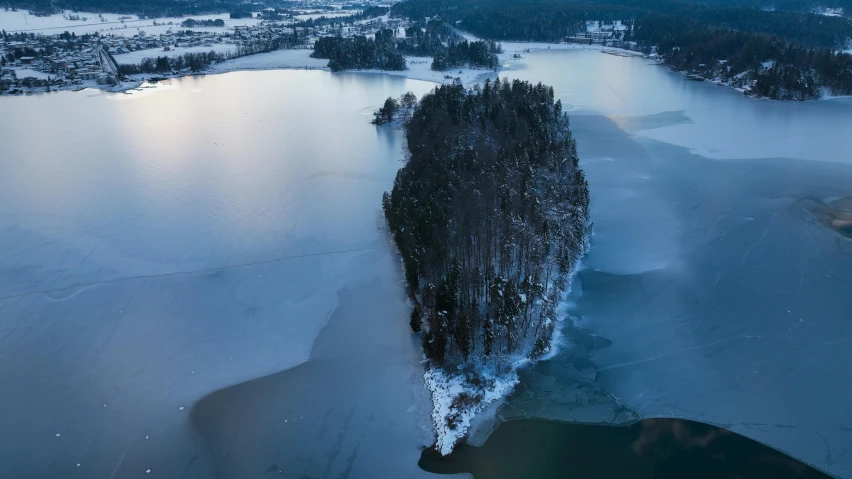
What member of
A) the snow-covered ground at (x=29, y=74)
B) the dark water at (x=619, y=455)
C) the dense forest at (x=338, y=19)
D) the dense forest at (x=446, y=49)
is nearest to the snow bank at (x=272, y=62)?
the dense forest at (x=446, y=49)

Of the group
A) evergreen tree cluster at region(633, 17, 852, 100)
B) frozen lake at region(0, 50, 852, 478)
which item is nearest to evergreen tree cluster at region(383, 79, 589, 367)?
frozen lake at region(0, 50, 852, 478)

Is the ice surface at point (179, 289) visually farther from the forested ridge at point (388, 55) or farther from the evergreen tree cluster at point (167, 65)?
the forested ridge at point (388, 55)

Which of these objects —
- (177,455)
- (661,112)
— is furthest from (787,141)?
(177,455)

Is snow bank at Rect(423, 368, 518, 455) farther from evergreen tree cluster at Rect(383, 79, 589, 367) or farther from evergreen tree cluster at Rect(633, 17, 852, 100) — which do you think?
evergreen tree cluster at Rect(633, 17, 852, 100)

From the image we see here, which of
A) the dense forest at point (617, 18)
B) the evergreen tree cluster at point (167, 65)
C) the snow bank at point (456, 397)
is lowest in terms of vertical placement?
the snow bank at point (456, 397)

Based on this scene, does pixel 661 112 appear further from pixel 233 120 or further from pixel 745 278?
pixel 233 120

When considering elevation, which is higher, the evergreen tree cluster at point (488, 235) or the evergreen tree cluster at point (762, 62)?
the evergreen tree cluster at point (762, 62)
